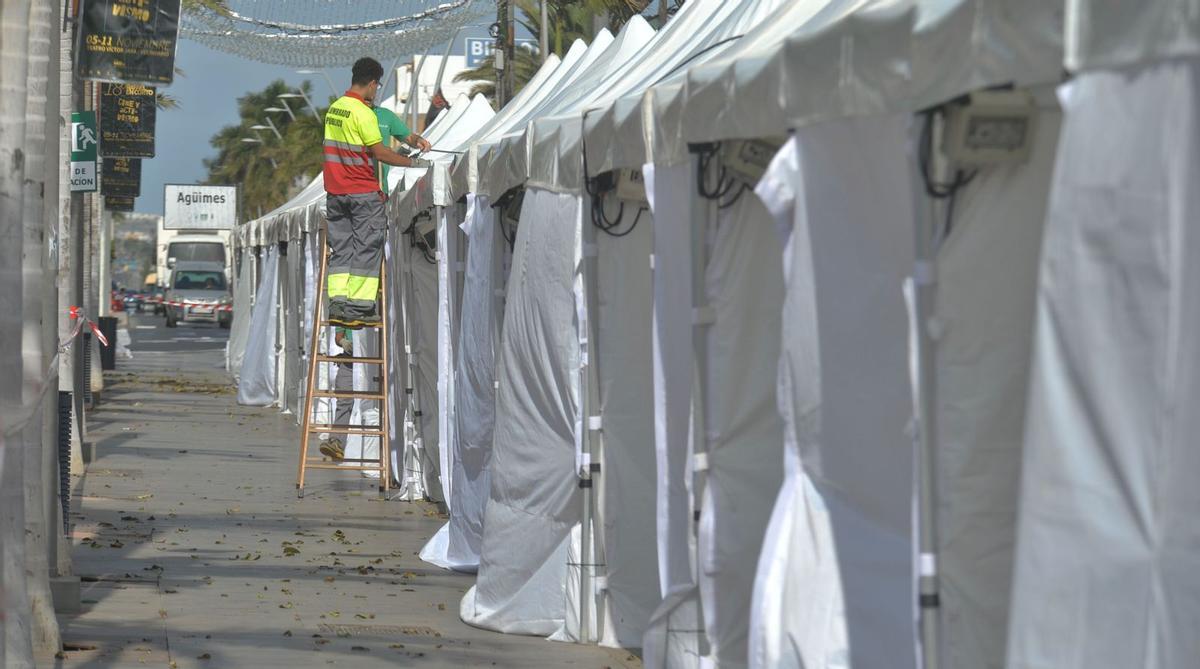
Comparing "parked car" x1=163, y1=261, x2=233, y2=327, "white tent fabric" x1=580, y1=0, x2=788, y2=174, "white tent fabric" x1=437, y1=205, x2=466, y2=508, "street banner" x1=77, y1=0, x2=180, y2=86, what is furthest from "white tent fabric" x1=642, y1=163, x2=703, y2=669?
"parked car" x1=163, y1=261, x2=233, y2=327

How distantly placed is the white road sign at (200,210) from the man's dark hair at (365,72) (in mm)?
53454

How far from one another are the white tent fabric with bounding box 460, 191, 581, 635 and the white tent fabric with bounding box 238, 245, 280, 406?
15579mm

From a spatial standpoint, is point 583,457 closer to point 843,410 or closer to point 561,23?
point 843,410

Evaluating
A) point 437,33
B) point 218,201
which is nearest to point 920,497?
point 437,33

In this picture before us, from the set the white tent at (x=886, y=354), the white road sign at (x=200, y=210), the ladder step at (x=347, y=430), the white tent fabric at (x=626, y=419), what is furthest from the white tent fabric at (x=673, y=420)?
the white road sign at (x=200, y=210)

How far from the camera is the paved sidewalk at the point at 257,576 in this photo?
27.4 ft

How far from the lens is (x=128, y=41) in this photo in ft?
48.2

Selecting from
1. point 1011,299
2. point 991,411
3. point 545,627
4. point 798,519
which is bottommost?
point 545,627

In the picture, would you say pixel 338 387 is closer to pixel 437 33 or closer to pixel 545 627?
pixel 545 627

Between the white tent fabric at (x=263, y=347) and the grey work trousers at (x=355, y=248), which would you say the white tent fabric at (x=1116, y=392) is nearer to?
the grey work trousers at (x=355, y=248)

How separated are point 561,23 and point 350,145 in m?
33.1

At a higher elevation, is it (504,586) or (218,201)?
(218,201)

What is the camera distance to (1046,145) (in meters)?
4.51

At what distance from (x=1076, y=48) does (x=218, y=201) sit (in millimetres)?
64614
